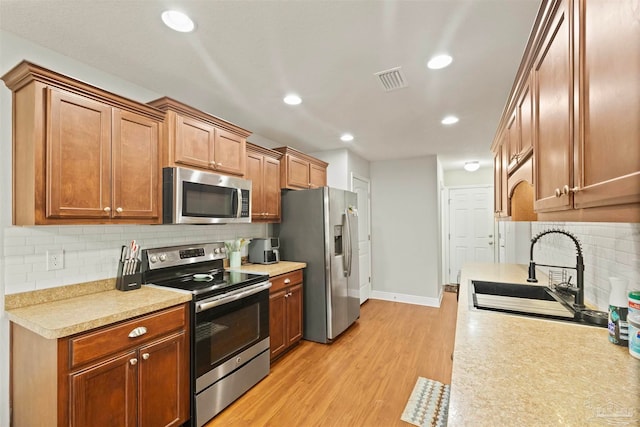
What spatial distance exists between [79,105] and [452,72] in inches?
96.5

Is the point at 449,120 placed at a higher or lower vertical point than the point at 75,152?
higher

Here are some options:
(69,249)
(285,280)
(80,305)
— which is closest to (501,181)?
(285,280)

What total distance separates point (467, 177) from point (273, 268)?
4.99 metres

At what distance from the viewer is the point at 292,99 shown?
8.51ft

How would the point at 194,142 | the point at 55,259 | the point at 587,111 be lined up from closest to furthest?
the point at 587,111
the point at 55,259
the point at 194,142

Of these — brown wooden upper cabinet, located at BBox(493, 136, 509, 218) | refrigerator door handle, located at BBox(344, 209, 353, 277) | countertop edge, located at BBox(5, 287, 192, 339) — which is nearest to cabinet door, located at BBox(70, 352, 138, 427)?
countertop edge, located at BBox(5, 287, 192, 339)

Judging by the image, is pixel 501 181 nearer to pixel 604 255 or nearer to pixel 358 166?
pixel 604 255

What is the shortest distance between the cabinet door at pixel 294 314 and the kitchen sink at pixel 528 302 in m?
1.76

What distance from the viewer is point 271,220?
3445mm

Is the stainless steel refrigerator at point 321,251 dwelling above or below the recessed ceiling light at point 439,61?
below

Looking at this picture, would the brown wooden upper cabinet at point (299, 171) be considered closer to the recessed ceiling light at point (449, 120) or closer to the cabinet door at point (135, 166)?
the cabinet door at point (135, 166)

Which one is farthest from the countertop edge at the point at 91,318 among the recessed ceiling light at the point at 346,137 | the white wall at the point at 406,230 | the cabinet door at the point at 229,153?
the white wall at the point at 406,230

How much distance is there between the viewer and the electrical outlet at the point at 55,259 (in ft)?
6.02

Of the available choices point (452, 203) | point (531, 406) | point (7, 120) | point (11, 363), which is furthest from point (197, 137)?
point (452, 203)
